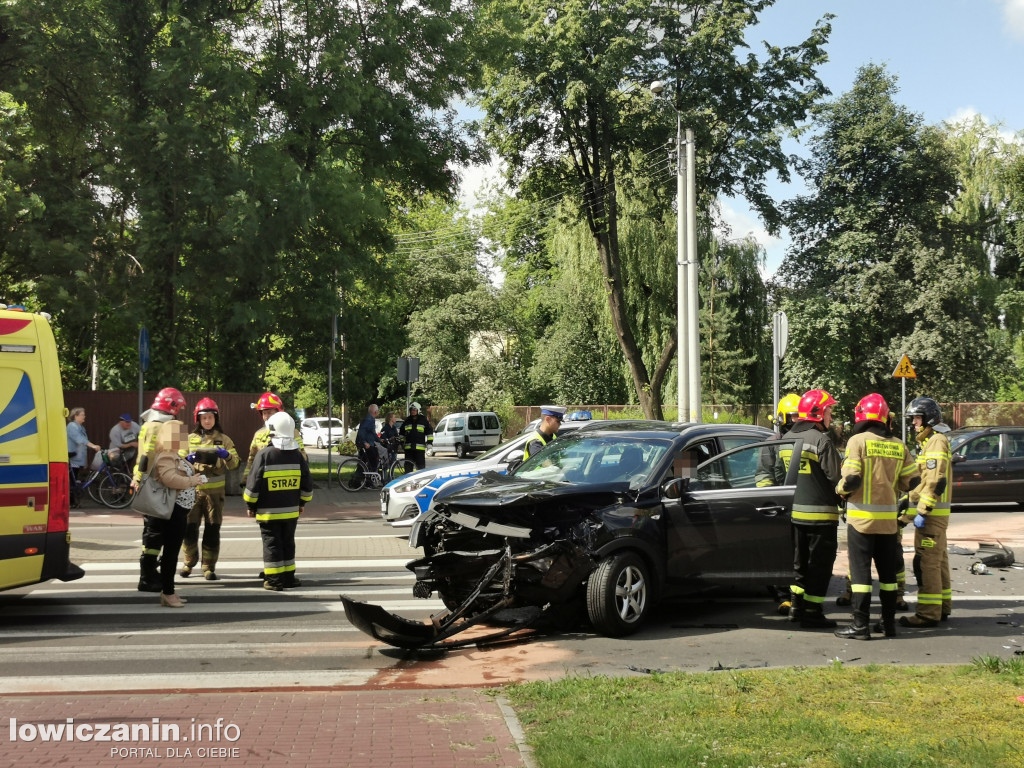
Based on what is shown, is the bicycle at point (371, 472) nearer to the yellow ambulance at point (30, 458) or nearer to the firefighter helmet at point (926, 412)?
the yellow ambulance at point (30, 458)

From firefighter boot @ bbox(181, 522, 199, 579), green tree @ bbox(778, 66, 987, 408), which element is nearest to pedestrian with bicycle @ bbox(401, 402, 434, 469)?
firefighter boot @ bbox(181, 522, 199, 579)

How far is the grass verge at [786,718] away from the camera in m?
4.80

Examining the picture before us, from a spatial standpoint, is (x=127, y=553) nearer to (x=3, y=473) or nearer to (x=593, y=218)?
(x=3, y=473)

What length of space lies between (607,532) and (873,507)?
2095 millimetres

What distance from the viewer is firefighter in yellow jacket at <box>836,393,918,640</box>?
790 centimetres

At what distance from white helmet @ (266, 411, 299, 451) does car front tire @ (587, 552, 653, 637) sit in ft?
11.6

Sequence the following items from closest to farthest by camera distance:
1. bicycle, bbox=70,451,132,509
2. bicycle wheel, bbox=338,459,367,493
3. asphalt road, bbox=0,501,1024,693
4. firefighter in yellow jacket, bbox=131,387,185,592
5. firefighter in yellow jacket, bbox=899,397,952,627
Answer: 1. asphalt road, bbox=0,501,1024,693
2. firefighter in yellow jacket, bbox=899,397,952,627
3. firefighter in yellow jacket, bbox=131,387,185,592
4. bicycle, bbox=70,451,132,509
5. bicycle wheel, bbox=338,459,367,493

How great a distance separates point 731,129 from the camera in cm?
3278

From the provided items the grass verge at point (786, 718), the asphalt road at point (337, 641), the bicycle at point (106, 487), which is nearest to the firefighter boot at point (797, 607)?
the asphalt road at point (337, 641)

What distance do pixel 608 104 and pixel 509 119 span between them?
3.44m

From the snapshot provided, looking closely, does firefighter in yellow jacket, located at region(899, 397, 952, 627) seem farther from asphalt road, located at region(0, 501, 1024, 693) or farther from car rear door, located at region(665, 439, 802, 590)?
car rear door, located at region(665, 439, 802, 590)

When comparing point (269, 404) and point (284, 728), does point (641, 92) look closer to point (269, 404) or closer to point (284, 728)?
point (269, 404)

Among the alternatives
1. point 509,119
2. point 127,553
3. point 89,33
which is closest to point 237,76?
point 89,33

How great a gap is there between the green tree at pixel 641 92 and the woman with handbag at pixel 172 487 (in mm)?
24360
